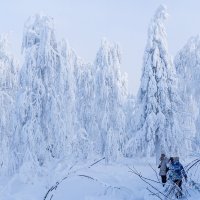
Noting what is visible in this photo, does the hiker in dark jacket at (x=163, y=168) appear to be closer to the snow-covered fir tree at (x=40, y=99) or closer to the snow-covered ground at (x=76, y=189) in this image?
the snow-covered ground at (x=76, y=189)

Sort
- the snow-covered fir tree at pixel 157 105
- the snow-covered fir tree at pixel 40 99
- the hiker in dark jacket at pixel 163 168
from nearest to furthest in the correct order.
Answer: the hiker in dark jacket at pixel 163 168 < the snow-covered fir tree at pixel 40 99 < the snow-covered fir tree at pixel 157 105

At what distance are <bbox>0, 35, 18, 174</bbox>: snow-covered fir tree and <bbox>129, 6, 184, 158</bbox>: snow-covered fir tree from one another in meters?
6.77

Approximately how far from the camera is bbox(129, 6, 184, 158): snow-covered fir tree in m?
24.2

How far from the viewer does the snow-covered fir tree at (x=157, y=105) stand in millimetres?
24188

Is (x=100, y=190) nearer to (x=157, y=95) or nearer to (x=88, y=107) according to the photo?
(x=157, y=95)

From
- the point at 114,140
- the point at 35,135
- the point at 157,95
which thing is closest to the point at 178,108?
the point at 157,95

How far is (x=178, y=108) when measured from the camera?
25.5 m

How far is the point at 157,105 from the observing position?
80.6 feet

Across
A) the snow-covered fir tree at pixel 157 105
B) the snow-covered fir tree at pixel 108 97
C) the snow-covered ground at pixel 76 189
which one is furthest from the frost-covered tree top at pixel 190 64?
the snow-covered ground at pixel 76 189

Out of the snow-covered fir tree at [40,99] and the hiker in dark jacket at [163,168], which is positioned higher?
the snow-covered fir tree at [40,99]

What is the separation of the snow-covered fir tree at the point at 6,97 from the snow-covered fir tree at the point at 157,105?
6771mm

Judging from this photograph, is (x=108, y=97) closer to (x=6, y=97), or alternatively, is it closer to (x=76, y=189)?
(x=6, y=97)

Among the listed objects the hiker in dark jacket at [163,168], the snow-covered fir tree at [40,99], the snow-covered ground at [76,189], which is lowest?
the snow-covered ground at [76,189]

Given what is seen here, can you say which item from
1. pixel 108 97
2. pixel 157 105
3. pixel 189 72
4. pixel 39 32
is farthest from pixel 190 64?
pixel 39 32
